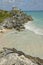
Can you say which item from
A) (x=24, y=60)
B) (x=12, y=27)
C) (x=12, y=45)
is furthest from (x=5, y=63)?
(x=12, y=27)

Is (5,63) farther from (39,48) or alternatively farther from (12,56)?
(39,48)

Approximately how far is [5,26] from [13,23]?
362 cm

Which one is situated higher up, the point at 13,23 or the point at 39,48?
the point at 39,48

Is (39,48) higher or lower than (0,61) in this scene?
lower

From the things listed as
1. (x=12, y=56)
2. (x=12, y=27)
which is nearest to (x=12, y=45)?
(x=12, y=56)

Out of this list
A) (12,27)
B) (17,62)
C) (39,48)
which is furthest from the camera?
(12,27)

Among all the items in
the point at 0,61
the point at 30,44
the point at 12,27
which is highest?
the point at 0,61

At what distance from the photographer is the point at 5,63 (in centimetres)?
1695

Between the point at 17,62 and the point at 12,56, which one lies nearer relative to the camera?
the point at 17,62

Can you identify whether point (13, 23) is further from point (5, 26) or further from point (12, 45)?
point (12, 45)

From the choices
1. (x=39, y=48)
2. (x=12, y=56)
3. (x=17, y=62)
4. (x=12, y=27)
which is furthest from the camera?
(x=12, y=27)

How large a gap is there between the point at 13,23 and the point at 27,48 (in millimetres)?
28679

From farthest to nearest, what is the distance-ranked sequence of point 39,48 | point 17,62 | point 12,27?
point 12,27 < point 39,48 < point 17,62

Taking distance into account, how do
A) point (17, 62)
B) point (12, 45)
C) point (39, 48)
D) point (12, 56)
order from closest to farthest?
point (17, 62) < point (12, 56) < point (39, 48) < point (12, 45)
